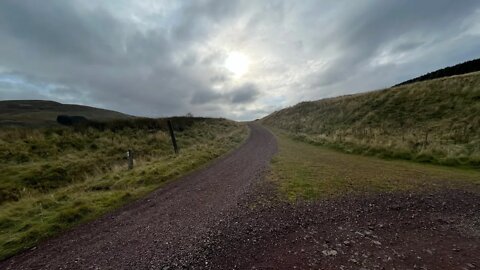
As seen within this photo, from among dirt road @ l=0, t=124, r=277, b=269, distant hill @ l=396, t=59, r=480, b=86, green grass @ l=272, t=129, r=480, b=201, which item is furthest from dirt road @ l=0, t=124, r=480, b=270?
distant hill @ l=396, t=59, r=480, b=86

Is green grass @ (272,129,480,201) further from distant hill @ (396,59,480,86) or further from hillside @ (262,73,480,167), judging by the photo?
distant hill @ (396,59,480,86)

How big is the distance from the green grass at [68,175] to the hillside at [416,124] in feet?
43.2

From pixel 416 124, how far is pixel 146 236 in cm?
2729

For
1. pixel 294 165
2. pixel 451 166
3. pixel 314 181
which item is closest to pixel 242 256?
pixel 314 181

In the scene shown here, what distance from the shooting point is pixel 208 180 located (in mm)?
12141

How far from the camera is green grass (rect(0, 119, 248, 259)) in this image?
8.14m

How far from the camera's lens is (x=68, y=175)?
15609 mm

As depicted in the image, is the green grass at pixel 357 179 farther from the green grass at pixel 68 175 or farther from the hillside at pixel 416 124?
the green grass at pixel 68 175

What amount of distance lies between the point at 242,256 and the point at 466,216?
639 centimetres

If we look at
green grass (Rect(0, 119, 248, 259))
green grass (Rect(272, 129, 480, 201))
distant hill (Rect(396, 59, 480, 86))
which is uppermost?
distant hill (Rect(396, 59, 480, 86))

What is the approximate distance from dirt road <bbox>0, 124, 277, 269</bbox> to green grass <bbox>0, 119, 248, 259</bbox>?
99cm

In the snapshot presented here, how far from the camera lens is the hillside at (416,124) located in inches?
633

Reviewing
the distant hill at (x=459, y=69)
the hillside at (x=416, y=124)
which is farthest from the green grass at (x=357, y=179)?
the distant hill at (x=459, y=69)

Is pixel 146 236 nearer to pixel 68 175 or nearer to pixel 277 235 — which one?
pixel 277 235
